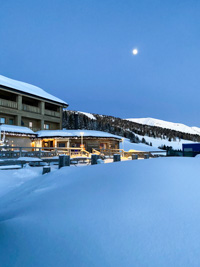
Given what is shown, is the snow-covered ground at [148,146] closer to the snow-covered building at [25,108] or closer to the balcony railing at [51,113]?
the balcony railing at [51,113]

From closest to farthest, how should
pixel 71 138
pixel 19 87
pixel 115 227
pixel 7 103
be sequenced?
pixel 115 227 → pixel 7 103 → pixel 71 138 → pixel 19 87

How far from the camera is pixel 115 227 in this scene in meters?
2.55

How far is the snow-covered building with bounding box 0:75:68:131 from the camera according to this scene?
78.8 feet

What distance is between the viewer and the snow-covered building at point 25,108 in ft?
78.8

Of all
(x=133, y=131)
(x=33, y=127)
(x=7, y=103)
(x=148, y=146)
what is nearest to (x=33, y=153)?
(x=7, y=103)

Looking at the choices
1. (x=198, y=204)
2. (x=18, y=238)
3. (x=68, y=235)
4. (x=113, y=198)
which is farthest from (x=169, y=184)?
(x=18, y=238)

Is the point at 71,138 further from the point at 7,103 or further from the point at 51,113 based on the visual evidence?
the point at 7,103

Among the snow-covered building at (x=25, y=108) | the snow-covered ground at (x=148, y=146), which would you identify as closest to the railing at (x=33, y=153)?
the snow-covered building at (x=25, y=108)

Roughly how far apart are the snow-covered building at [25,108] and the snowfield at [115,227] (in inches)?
948

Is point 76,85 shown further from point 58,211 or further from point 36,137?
point 58,211

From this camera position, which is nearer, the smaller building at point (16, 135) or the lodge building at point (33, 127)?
the smaller building at point (16, 135)

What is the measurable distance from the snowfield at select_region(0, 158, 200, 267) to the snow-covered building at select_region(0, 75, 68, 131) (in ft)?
79.0

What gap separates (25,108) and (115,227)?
2678cm

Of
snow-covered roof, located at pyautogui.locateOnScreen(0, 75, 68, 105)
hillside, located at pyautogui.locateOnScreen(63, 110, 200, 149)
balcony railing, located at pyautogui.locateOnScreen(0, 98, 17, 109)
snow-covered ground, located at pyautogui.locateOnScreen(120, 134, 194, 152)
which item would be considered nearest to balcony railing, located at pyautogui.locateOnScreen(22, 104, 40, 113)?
balcony railing, located at pyautogui.locateOnScreen(0, 98, 17, 109)
